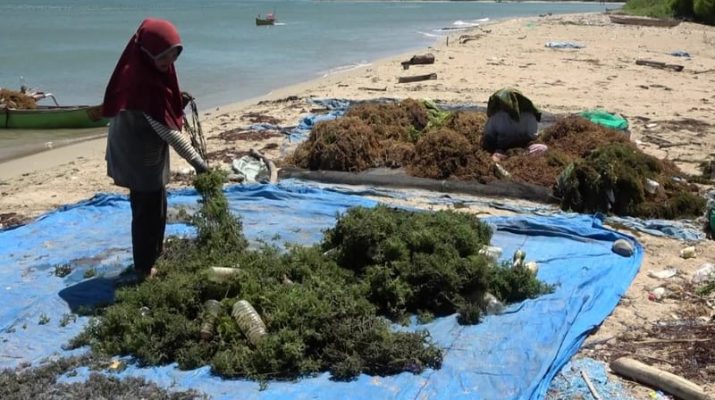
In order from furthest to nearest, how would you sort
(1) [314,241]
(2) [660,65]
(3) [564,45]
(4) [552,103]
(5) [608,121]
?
(3) [564,45]
(2) [660,65]
(4) [552,103]
(5) [608,121]
(1) [314,241]

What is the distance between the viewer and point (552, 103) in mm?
13516

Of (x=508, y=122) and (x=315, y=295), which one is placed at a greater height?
(x=508, y=122)

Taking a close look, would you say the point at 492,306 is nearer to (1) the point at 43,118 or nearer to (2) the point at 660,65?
(1) the point at 43,118

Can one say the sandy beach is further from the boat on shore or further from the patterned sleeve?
the patterned sleeve

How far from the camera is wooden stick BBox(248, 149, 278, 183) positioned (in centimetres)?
848

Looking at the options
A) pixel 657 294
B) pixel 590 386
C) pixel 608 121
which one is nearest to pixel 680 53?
pixel 608 121

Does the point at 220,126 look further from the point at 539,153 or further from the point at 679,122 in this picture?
the point at 679,122

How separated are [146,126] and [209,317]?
152cm

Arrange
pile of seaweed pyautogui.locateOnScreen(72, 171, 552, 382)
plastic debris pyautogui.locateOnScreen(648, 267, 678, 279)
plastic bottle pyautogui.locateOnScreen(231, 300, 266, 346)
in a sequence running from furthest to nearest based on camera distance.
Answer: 1. plastic debris pyautogui.locateOnScreen(648, 267, 678, 279)
2. plastic bottle pyautogui.locateOnScreen(231, 300, 266, 346)
3. pile of seaweed pyautogui.locateOnScreen(72, 171, 552, 382)

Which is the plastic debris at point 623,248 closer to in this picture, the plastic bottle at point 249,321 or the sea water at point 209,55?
the plastic bottle at point 249,321

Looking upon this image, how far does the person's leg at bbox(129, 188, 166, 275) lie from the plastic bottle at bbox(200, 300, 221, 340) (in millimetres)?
1012

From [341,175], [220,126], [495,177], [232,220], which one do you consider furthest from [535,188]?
[220,126]

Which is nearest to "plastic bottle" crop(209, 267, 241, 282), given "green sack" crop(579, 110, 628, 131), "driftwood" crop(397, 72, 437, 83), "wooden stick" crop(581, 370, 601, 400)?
"wooden stick" crop(581, 370, 601, 400)

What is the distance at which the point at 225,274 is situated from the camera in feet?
15.6
